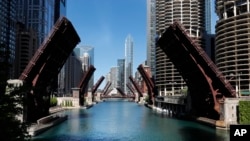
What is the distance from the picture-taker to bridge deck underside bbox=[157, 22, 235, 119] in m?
50.6

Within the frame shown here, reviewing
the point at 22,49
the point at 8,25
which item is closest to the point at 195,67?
the point at 8,25

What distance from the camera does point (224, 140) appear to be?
38.5 meters

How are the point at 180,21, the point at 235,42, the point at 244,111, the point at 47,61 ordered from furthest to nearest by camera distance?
the point at 180,21 < the point at 235,42 < the point at 47,61 < the point at 244,111

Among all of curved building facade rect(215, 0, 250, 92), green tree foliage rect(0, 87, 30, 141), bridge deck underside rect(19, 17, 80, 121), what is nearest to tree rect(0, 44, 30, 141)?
green tree foliage rect(0, 87, 30, 141)

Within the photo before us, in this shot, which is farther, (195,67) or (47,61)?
(195,67)

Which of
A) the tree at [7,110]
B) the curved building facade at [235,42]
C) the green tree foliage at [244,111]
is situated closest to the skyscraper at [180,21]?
the curved building facade at [235,42]

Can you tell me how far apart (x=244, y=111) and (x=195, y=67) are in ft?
34.7

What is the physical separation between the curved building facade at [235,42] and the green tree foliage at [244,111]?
2106 inches

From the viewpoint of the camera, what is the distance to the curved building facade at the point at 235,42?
104 meters

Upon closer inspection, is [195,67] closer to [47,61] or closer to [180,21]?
[47,61]

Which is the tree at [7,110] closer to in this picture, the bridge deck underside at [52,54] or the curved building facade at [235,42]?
the bridge deck underside at [52,54]

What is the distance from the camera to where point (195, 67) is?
55938 millimetres

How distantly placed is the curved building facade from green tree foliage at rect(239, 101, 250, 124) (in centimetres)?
5350

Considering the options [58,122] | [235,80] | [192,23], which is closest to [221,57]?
[235,80]
